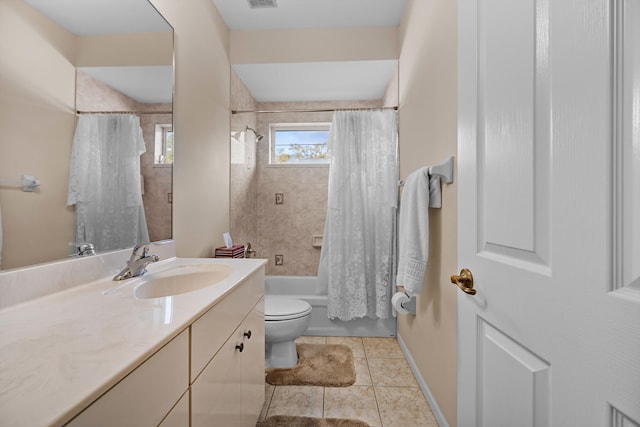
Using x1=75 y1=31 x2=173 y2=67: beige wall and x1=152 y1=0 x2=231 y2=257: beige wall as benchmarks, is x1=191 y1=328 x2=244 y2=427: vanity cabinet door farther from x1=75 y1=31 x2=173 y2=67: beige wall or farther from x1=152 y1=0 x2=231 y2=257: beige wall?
x1=75 y1=31 x2=173 y2=67: beige wall

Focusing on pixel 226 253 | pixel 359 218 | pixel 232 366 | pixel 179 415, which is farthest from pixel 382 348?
pixel 179 415

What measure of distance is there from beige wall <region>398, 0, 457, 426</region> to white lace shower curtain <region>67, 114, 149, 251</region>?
142cm

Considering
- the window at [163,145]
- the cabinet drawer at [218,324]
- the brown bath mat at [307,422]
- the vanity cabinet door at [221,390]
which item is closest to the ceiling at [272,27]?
the window at [163,145]

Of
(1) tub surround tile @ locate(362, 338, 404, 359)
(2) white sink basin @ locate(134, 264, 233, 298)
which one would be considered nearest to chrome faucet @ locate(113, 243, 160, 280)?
(2) white sink basin @ locate(134, 264, 233, 298)

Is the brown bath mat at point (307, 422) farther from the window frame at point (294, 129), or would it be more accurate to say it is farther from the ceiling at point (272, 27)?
the window frame at point (294, 129)

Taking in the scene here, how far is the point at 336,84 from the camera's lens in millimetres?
2699

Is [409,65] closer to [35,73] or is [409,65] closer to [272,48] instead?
[272,48]

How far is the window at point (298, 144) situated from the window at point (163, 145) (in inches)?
69.6

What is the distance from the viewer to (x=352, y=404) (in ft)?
5.10

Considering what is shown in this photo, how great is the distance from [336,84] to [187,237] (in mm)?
2007

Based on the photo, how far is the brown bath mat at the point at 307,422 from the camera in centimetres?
139

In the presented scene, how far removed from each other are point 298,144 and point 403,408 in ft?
8.65

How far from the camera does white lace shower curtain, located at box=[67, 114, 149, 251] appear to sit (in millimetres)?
949

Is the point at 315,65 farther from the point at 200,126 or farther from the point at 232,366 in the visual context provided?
the point at 232,366
